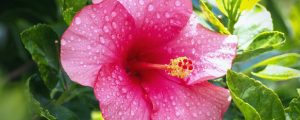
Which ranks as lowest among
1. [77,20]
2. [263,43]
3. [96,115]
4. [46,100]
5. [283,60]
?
[96,115]

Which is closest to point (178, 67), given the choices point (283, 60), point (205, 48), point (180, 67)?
point (180, 67)

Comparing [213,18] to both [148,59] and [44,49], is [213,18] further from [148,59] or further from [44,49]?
[44,49]

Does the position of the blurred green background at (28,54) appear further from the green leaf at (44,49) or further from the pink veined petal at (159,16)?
the pink veined petal at (159,16)

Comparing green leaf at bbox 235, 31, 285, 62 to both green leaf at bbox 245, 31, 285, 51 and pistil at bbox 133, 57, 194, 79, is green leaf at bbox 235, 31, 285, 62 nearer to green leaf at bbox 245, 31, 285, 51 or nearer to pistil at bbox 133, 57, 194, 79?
green leaf at bbox 245, 31, 285, 51

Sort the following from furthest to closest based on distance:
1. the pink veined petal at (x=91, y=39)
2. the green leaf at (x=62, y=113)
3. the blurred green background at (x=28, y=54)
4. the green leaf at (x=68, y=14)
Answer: the blurred green background at (x=28, y=54), the green leaf at (x=62, y=113), the green leaf at (x=68, y=14), the pink veined petal at (x=91, y=39)

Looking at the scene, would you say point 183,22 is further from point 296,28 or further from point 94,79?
point 296,28

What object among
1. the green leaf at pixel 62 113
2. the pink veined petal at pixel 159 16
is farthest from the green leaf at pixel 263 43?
the green leaf at pixel 62 113
